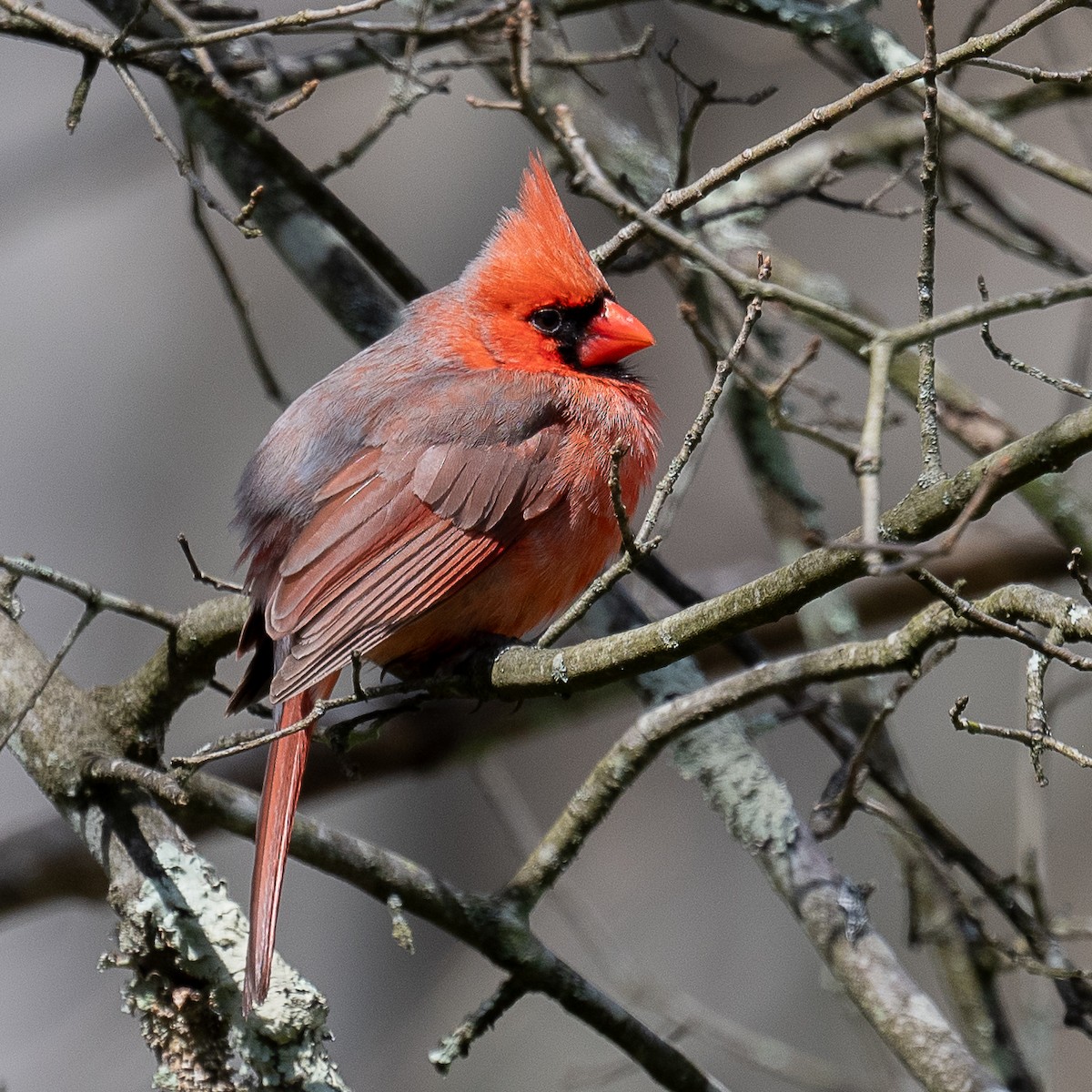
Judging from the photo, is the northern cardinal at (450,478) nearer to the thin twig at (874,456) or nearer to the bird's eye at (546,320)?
the bird's eye at (546,320)

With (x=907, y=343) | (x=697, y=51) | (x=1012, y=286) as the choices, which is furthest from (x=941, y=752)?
(x=907, y=343)

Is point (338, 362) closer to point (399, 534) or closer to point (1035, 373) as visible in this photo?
point (399, 534)

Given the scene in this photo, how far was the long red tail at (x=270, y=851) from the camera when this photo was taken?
7.76 feet

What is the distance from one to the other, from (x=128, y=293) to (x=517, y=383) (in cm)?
356

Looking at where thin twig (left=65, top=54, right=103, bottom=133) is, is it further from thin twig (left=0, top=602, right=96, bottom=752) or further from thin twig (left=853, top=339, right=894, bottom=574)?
thin twig (left=853, top=339, right=894, bottom=574)

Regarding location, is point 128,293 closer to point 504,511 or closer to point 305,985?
point 504,511

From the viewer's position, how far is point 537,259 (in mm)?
3588

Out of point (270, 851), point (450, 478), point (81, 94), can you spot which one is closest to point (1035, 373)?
point (450, 478)

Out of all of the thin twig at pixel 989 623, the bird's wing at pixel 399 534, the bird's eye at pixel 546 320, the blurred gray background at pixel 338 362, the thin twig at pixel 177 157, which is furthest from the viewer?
the blurred gray background at pixel 338 362

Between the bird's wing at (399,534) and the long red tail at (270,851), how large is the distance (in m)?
0.23

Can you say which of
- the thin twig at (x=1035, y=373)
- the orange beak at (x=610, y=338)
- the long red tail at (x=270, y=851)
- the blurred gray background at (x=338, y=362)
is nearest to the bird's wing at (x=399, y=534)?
the long red tail at (x=270, y=851)

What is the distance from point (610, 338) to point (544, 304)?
18cm

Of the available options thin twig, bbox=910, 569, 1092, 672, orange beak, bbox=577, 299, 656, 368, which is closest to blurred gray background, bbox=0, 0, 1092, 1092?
orange beak, bbox=577, 299, 656, 368

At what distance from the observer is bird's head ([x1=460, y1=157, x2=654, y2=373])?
11.7 feet
